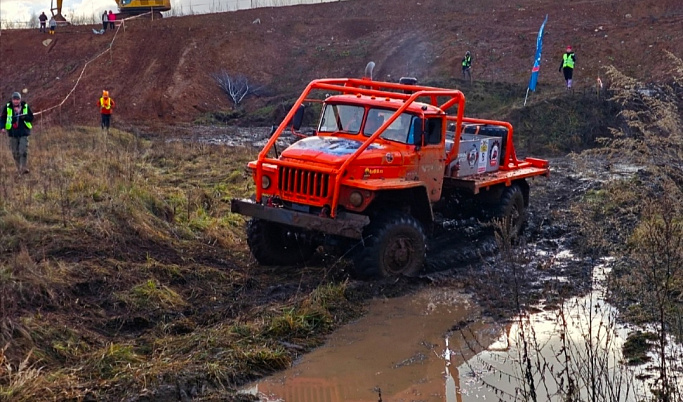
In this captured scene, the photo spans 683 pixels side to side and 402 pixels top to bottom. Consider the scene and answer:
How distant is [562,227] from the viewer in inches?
516

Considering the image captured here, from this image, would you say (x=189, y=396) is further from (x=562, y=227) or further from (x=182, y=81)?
(x=182, y=81)

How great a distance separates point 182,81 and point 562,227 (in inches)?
916

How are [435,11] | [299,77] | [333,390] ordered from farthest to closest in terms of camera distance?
[435,11]
[299,77]
[333,390]

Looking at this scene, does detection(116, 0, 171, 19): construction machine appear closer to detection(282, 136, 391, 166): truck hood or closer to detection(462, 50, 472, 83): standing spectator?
→ detection(462, 50, 472, 83): standing spectator

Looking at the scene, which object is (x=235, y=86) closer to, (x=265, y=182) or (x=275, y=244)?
(x=275, y=244)

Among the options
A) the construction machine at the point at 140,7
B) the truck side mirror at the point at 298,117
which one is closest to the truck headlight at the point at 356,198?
the truck side mirror at the point at 298,117

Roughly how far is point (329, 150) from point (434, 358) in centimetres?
306

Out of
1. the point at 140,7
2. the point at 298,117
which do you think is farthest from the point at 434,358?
the point at 140,7

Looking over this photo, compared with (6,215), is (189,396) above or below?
below

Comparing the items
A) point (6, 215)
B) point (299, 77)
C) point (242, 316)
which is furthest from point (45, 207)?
point (299, 77)

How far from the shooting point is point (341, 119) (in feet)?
34.9

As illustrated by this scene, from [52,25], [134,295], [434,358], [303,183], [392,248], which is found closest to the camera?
[434,358]

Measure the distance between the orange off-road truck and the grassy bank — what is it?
1.82 feet

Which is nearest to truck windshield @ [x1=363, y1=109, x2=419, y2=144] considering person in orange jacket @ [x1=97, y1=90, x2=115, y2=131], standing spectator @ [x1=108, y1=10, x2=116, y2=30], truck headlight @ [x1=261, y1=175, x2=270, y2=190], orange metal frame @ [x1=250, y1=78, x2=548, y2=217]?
orange metal frame @ [x1=250, y1=78, x2=548, y2=217]
